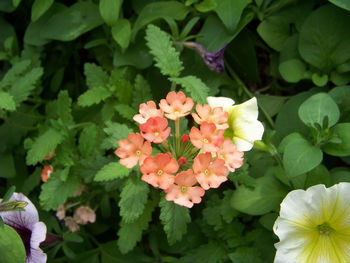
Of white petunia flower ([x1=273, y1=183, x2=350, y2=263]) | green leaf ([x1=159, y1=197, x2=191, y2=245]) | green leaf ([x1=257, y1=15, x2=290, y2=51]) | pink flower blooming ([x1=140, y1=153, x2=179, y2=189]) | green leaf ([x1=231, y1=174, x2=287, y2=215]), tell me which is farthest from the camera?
green leaf ([x1=257, y1=15, x2=290, y2=51])

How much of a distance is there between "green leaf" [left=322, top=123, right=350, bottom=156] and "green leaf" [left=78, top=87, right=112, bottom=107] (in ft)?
3.30

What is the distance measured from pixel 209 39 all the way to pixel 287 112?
517mm

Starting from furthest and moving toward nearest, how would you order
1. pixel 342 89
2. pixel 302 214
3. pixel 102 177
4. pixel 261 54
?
pixel 261 54 < pixel 342 89 < pixel 102 177 < pixel 302 214

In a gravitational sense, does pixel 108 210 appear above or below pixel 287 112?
below

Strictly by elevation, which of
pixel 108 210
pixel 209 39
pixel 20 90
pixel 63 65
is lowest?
pixel 108 210

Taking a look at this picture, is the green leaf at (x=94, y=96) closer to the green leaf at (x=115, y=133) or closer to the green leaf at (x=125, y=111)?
the green leaf at (x=125, y=111)

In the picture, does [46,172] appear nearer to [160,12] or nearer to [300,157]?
[160,12]

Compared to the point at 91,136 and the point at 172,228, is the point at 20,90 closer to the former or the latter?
the point at 91,136

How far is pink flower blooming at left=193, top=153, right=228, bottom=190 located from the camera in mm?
1094

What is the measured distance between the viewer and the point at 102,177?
4.51 ft

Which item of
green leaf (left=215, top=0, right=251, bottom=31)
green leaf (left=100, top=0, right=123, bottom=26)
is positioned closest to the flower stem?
green leaf (left=215, top=0, right=251, bottom=31)

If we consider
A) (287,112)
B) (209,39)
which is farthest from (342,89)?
(209,39)

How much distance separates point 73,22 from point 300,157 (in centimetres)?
134

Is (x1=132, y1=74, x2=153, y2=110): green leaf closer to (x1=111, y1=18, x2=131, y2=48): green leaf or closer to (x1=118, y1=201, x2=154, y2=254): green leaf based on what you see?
(x1=111, y1=18, x2=131, y2=48): green leaf
